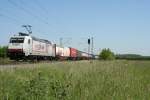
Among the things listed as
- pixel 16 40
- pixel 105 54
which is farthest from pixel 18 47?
pixel 105 54

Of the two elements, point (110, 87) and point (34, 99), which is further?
point (110, 87)

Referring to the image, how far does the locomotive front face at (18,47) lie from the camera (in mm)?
42031

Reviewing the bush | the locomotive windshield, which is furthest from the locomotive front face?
the bush

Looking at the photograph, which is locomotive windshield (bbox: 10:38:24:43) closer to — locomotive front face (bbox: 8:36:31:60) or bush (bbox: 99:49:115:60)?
locomotive front face (bbox: 8:36:31:60)

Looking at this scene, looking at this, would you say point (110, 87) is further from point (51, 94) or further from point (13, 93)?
point (13, 93)

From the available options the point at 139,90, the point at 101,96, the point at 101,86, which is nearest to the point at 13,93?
the point at 101,96

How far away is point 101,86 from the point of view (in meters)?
8.82

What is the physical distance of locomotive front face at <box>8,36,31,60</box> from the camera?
42.0 m

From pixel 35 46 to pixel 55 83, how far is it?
37486 millimetres

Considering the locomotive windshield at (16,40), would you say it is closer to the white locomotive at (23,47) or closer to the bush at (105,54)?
the white locomotive at (23,47)

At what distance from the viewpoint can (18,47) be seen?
42250mm

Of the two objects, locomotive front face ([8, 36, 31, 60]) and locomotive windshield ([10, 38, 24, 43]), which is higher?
locomotive windshield ([10, 38, 24, 43])

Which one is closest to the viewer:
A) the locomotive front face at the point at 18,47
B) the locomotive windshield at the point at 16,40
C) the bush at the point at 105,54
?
the locomotive front face at the point at 18,47

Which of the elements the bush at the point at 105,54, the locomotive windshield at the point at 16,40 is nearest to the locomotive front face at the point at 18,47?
the locomotive windshield at the point at 16,40
